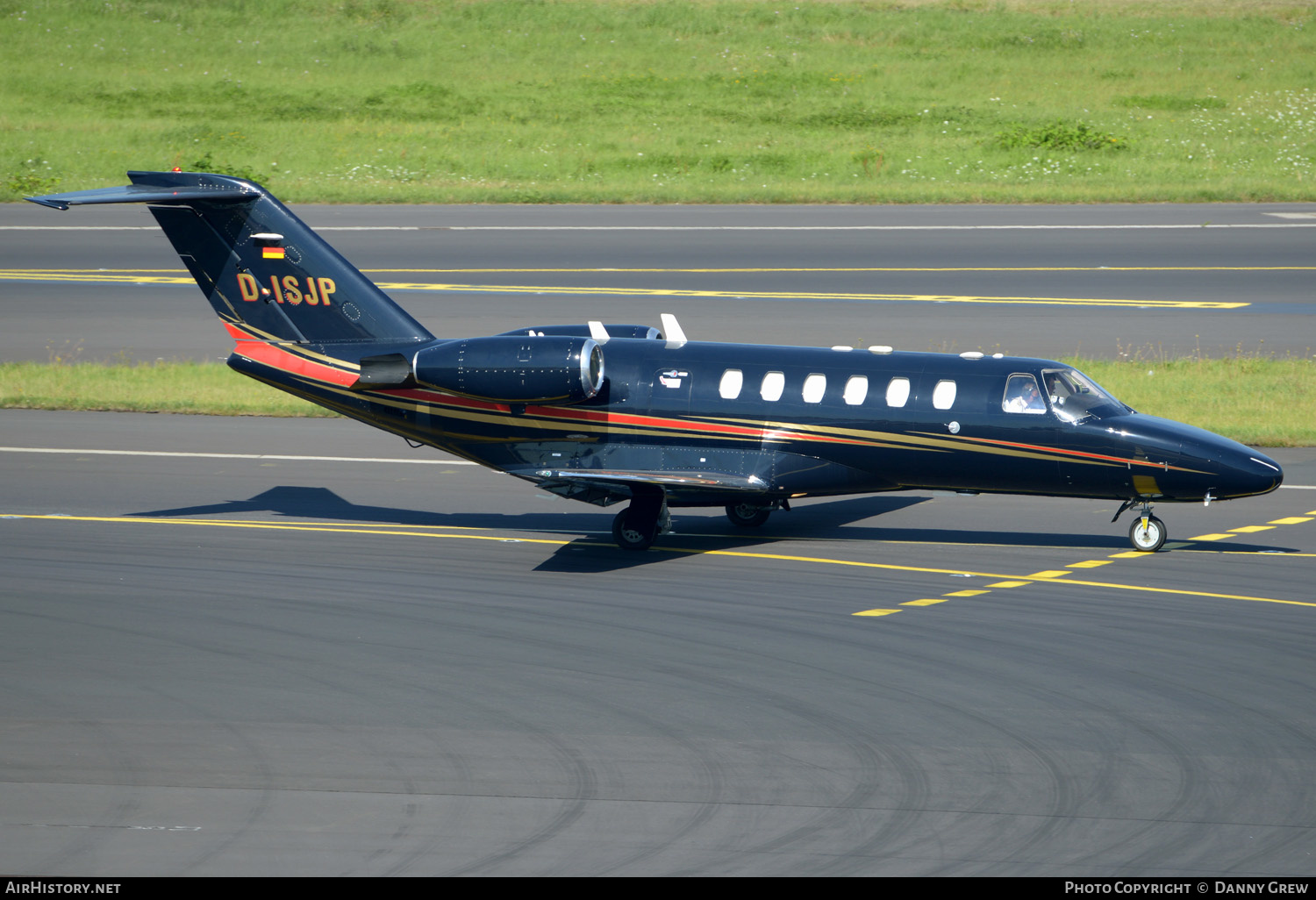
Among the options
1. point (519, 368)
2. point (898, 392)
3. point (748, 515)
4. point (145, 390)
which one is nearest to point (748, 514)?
point (748, 515)

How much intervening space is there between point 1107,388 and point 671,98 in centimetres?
5021

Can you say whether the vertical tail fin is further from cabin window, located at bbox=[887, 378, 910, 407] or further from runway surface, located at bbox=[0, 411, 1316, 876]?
cabin window, located at bbox=[887, 378, 910, 407]

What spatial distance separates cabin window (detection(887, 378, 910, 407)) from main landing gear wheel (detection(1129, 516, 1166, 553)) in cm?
407

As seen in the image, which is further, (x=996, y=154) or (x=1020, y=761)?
(x=996, y=154)

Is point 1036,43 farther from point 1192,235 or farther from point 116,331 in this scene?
point 116,331

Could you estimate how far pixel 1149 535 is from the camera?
22297mm

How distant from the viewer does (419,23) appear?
96375mm

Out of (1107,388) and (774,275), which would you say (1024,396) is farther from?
(774,275)

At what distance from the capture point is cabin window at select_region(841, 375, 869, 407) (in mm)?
22203

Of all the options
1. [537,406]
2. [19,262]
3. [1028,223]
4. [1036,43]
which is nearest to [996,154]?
[1028,223]

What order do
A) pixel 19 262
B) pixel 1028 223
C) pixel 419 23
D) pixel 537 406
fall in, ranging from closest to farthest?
pixel 537 406, pixel 19 262, pixel 1028 223, pixel 419 23

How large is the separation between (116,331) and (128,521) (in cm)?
1730

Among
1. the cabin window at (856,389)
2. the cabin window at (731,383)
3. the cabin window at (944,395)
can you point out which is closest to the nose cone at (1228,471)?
the cabin window at (944,395)

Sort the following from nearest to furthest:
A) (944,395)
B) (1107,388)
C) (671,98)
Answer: (944,395)
(1107,388)
(671,98)
